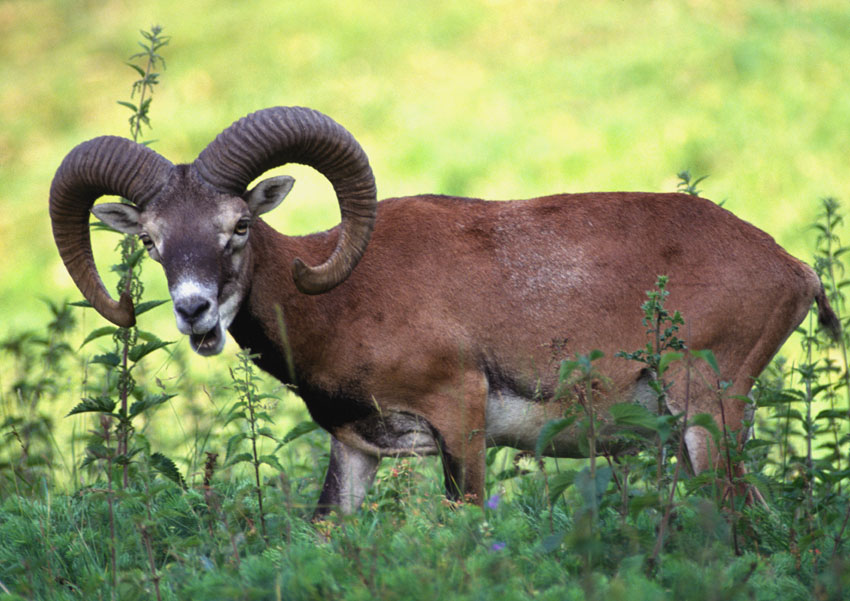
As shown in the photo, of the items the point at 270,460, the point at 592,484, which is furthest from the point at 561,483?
the point at 270,460

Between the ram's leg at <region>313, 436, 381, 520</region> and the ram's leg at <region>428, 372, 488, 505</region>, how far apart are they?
69 cm

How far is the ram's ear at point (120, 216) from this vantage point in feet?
21.5

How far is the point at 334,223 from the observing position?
68.6ft

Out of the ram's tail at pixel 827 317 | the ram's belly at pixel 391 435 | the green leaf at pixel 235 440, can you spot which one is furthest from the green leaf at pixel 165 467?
the ram's tail at pixel 827 317

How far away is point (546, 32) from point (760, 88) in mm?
6617

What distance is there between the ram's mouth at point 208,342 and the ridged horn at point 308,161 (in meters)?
0.58

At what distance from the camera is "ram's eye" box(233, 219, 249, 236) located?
21.2 feet

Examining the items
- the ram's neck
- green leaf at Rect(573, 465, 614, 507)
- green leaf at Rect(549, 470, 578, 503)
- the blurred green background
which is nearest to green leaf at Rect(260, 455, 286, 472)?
the ram's neck

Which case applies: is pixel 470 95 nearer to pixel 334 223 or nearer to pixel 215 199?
pixel 334 223

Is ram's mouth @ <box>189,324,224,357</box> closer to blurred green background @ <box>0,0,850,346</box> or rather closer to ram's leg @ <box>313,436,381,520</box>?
ram's leg @ <box>313,436,381,520</box>

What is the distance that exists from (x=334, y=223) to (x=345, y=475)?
1406 cm

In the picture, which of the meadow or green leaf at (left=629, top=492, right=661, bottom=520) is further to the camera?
the meadow

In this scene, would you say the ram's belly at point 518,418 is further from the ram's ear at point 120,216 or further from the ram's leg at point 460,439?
the ram's ear at point 120,216

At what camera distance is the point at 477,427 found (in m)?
6.75
